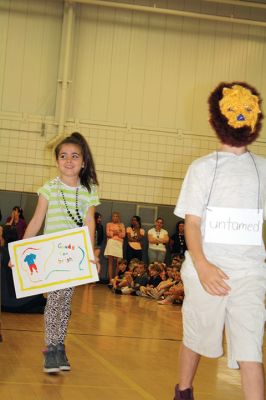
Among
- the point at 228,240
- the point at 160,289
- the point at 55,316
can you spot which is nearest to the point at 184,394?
the point at 228,240

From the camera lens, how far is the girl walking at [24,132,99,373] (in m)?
4.37

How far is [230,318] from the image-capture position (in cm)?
282

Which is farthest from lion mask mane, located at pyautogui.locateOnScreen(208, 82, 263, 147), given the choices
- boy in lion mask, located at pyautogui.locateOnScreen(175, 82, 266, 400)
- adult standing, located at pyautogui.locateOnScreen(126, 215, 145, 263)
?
adult standing, located at pyautogui.locateOnScreen(126, 215, 145, 263)

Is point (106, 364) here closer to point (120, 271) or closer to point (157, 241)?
point (120, 271)

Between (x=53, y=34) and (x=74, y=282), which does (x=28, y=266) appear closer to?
(x=74, y=282)

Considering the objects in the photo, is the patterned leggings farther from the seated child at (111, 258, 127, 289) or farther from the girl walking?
the seated child at (111, 258, 127, 289)

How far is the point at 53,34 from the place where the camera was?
14.3 m

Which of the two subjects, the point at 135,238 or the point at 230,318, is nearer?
the point at 230,318

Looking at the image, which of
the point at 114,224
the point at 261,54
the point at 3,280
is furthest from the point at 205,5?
the point at 3,280

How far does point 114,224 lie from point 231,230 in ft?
37.4

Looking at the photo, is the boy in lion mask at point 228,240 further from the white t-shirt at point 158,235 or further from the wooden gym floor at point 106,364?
the white t-shirt at point 158,235

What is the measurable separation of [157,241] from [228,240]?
1130cm

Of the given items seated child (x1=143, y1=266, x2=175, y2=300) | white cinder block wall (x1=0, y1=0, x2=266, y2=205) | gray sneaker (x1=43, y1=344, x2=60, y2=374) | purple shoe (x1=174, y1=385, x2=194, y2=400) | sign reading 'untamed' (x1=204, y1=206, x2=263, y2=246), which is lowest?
seated child (x1=143, y1=266, x2=175, y2=300)

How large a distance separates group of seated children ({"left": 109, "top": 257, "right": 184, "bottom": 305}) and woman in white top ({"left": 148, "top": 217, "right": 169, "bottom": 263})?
0.94 m
